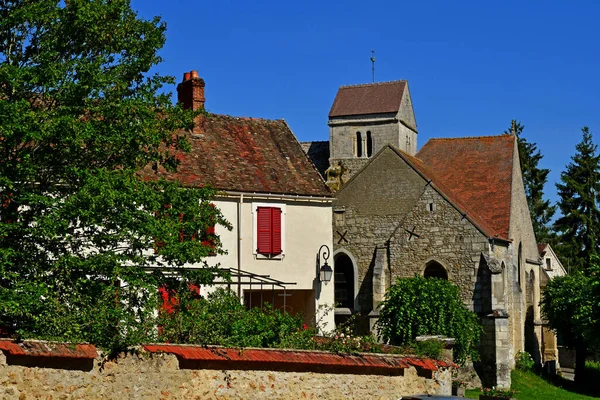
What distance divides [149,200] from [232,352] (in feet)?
9.86

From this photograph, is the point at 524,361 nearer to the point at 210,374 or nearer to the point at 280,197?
the point at 280,197

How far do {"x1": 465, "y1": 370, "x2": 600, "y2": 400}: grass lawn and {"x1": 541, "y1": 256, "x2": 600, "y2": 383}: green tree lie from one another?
70.7 inches

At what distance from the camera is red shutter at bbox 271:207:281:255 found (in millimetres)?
24875

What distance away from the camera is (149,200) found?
1459cm

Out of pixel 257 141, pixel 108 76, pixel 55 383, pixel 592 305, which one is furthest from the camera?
pixel 592 305

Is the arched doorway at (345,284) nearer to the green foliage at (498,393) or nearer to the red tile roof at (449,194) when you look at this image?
the red tile roof at (449,194)

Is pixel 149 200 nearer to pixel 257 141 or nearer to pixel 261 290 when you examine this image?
pixel 261 290

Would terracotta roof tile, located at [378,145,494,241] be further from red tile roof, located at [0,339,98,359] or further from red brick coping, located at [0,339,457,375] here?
red tile roof, located at [0,339,98,359]

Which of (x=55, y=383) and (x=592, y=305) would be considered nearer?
(x=55, y=383)

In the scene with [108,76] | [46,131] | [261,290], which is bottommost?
[261,290]

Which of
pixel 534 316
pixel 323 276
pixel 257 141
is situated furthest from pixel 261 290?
pixel 534 316

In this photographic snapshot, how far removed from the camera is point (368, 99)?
5219 centimetres

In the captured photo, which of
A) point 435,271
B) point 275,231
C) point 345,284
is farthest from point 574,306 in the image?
point 275,231

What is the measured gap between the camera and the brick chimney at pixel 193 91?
26.3m
